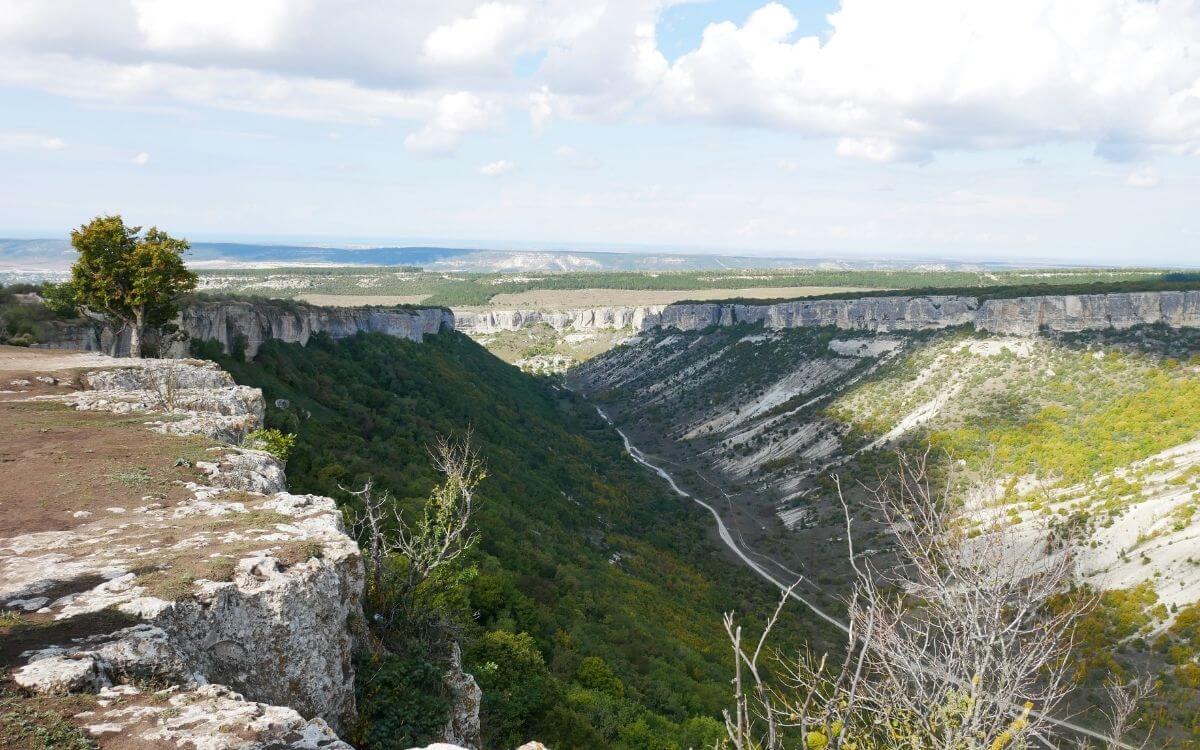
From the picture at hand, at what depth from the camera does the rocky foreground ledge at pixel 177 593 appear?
6.00 meters

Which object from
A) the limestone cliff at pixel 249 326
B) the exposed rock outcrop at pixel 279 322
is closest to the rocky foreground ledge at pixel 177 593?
the limestone cliff at pixel 249 326

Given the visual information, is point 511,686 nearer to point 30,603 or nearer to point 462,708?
point 462,708

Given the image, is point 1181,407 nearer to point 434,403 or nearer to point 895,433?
point 895,433

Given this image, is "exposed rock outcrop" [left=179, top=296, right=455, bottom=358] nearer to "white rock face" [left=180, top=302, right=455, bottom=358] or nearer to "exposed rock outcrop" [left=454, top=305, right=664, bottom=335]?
"white rock face" [left=180, top=302, right=455, bottom=358]

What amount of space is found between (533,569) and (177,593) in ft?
62.2

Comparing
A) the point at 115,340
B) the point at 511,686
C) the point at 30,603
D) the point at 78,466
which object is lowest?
the point at 511,686

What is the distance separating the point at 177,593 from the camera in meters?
7.40

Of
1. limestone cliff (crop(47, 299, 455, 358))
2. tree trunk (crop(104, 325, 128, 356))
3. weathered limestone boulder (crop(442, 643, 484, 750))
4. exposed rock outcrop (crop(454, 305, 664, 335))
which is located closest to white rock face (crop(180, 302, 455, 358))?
limestone cliff (crop(47, 299, 455, 358))

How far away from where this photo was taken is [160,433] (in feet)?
46.6

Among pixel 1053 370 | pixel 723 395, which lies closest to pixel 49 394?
pixel 1053 370

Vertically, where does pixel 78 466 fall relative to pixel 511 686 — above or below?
above

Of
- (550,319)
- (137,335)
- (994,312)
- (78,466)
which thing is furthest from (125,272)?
(550,319)

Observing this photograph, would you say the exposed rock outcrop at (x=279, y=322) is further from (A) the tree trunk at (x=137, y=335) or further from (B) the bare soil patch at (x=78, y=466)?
(B) the bare soil patch at (x=78, y=466)

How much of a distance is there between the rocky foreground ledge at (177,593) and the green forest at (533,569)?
1.89m
